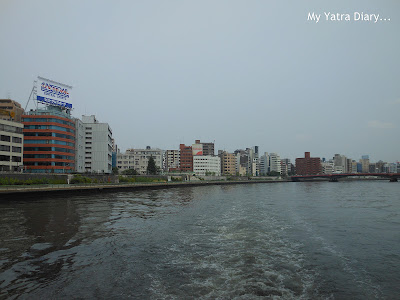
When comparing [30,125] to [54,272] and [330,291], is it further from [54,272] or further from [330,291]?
[330,291]

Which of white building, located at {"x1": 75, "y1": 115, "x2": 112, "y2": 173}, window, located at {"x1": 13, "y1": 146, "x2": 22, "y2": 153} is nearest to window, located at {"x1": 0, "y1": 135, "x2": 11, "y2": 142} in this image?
window, located at {"x1": 13, "y1": 146, "x2": 22, "y2": 153}

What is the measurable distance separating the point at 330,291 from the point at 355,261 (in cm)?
541

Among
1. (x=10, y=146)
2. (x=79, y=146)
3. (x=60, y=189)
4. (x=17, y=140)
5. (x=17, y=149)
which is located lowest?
(x=60, y=189)

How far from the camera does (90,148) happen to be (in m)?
123

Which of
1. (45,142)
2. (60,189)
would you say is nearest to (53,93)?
(45,142)

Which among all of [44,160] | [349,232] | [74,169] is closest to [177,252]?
[349,232]

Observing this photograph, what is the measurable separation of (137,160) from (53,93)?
89251 mm

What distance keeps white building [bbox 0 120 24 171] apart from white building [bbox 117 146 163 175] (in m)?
89.5

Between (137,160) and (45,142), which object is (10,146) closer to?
(45,142)

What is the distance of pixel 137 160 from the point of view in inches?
7224

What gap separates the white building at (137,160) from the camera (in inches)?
6934

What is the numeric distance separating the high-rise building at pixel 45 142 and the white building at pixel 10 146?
7969 mm

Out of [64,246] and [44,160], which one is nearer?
[64,246]

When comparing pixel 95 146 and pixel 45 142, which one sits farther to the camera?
pixel 95 146
